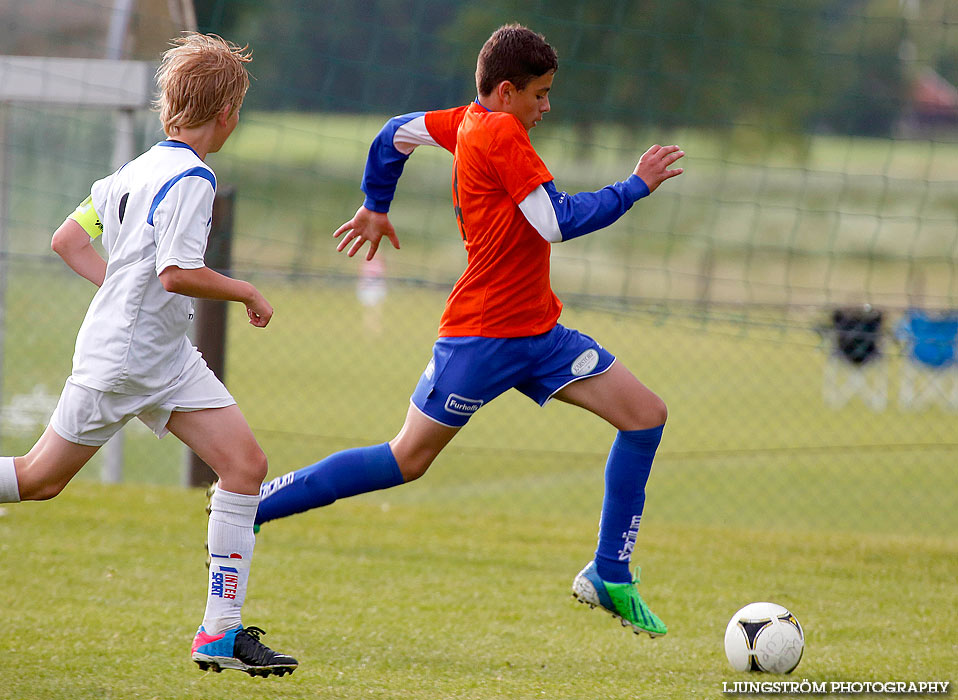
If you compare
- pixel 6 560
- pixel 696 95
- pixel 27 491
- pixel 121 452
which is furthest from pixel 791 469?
pixel 27 491

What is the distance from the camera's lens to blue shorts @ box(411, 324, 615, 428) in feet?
12.0

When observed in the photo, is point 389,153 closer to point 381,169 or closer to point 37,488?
point 381,169

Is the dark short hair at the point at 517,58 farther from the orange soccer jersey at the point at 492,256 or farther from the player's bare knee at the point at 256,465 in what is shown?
the player's bare knee at the point at 256,465

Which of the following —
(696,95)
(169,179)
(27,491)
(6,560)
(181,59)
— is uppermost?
(696,95)

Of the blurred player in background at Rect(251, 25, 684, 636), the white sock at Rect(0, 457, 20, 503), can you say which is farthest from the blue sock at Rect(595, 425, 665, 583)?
the white sock at Rect(0, 457, 20, 503)

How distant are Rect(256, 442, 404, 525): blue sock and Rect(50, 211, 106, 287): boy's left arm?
96 cm

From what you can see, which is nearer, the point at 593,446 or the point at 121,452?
the point at 121,452

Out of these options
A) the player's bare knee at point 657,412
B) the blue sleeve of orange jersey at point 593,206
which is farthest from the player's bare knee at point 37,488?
the player's bare knee at point 657,412

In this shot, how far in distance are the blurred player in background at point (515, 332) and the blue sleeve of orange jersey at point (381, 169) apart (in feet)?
0.62

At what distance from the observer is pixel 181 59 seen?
3.11 m

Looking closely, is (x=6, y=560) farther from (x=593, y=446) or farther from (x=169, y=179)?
(x=593, y=446)

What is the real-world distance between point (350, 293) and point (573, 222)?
61.9 ft

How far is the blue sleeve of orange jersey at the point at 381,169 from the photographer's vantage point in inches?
160

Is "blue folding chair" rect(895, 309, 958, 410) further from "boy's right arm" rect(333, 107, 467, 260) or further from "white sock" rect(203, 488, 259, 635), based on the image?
"white sock" rect(203, 488, 259, 635)
